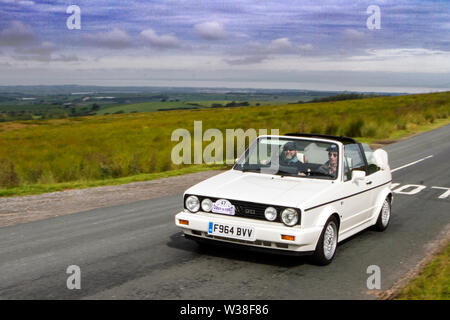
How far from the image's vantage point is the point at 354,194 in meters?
7.05

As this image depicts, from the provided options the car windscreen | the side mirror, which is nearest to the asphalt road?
the side mirror

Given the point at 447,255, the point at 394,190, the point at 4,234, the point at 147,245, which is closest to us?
the point at 447,255

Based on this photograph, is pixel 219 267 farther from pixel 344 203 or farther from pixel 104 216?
pixel 104 216

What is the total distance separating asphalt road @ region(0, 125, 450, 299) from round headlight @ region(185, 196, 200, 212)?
0.69 m

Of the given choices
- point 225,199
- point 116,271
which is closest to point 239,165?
point 225,199

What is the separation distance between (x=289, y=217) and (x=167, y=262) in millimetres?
1727

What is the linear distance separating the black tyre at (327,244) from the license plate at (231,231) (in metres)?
0.90

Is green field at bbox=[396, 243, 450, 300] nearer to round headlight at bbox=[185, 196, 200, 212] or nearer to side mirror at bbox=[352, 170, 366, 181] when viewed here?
side mirror at bbox=[352, 170, 366, 181]

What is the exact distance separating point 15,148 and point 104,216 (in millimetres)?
24089

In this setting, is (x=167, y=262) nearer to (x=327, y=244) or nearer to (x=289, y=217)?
(x=289, y=217)

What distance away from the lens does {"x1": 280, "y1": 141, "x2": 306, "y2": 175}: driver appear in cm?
718

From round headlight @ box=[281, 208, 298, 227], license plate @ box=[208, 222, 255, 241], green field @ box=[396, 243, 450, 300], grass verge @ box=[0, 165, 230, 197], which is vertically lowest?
grass verge @ box=[0, 165, 230, 197]
